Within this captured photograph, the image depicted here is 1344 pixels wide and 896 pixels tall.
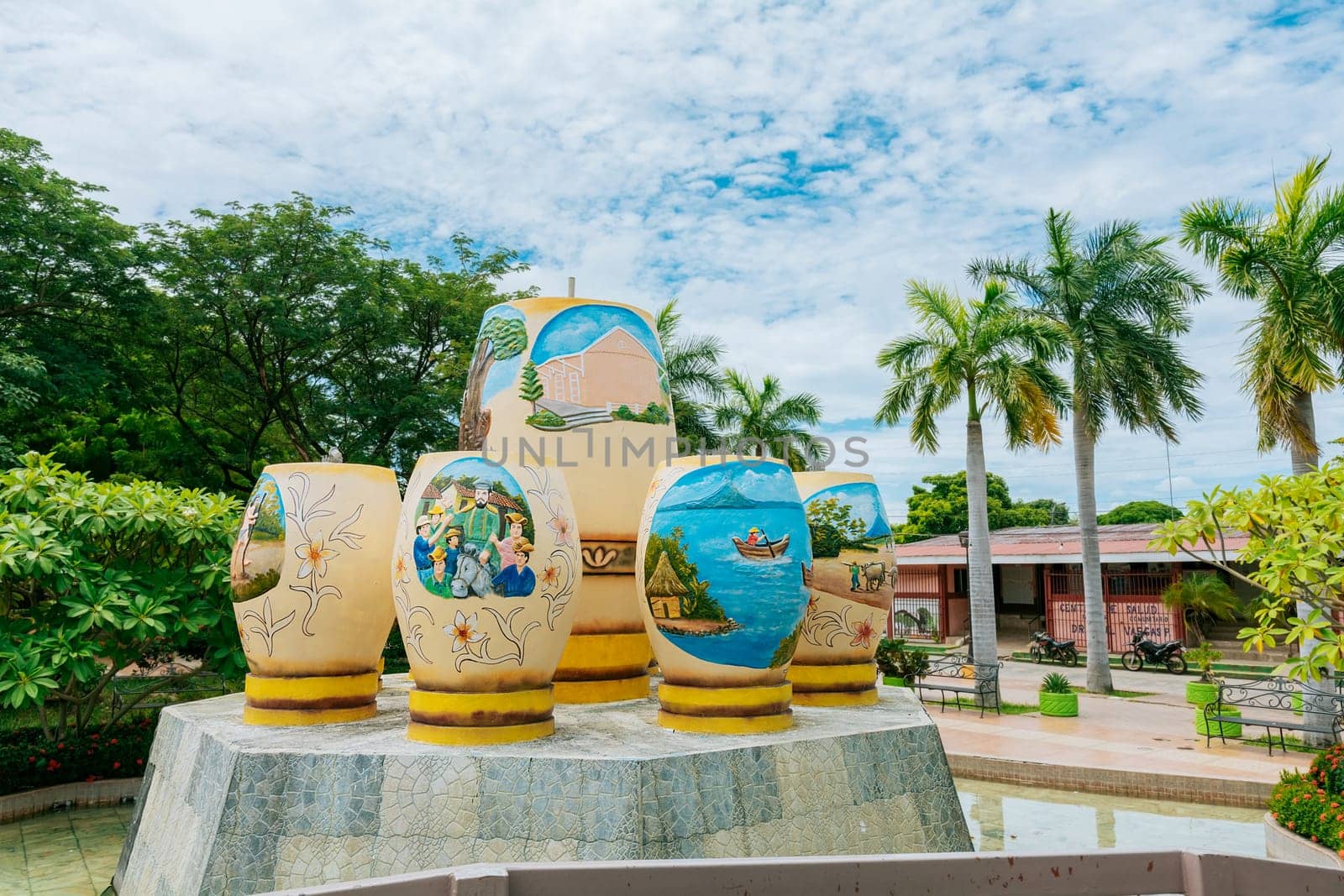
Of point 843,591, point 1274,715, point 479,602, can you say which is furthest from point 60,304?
point 1274,715

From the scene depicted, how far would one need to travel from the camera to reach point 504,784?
6594 mm

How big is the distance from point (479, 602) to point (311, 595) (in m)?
2.08

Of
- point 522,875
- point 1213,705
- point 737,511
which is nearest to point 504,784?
point 737,511

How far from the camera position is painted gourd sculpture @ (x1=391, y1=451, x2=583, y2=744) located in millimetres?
7281

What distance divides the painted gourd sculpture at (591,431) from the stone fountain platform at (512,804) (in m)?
2.01

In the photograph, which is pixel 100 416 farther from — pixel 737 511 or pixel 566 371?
pixel 737 511

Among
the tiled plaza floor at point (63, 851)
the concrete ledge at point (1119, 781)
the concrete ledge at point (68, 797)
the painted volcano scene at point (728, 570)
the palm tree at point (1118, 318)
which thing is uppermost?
the palm tree at point (1118, 318)

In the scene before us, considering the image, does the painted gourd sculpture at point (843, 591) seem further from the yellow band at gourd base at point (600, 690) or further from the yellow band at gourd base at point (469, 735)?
the yellow band at gourd base at point (469, 735)

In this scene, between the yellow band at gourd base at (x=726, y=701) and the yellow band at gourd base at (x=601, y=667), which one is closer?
the yellow band at gourd base at (x=726, y=701)

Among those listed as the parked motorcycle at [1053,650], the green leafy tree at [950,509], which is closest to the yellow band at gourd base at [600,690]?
the parked motorcycle at [1053,650]

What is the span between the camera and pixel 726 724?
7.69 metres

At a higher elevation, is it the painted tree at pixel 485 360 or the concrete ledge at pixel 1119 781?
the painted tree at pixel 485 360

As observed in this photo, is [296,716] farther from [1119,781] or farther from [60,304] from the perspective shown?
[60,304]

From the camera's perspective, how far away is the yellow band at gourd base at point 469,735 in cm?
722
